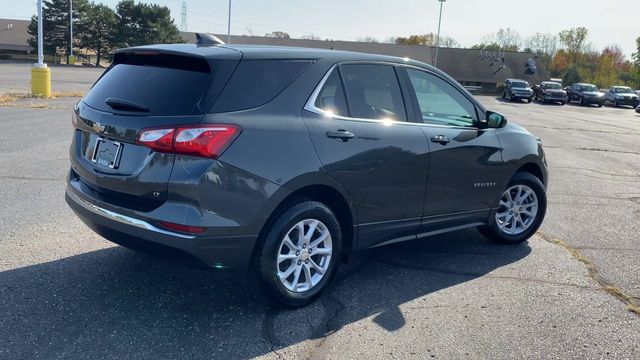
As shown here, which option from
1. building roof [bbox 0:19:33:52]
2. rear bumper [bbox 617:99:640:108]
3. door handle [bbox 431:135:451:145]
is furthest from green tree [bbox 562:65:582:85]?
door handle [bbox 431:135:451:145]

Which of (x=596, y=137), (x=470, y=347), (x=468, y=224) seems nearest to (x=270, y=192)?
(x=470, y=347)

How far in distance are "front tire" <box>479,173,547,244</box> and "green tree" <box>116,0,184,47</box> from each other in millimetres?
60735

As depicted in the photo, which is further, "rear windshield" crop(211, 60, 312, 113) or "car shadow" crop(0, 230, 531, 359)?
"rear windshield" crop(211, 60, 312, 113)

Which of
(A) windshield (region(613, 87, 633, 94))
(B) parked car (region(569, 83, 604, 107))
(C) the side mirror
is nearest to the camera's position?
(C) the side mirror

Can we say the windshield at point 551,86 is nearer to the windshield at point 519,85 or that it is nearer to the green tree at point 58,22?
the windshield at point 519,85

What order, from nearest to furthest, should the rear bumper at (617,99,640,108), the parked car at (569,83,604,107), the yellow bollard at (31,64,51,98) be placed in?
the yellow bollard at (31,64,51,98) < the parked car at (569,83,604,107) < the rear bumper at (617,99,640,108)

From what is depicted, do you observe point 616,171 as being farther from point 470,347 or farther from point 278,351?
point 278,351

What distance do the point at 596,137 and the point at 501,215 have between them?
15.7m

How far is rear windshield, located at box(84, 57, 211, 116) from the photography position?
363 cm

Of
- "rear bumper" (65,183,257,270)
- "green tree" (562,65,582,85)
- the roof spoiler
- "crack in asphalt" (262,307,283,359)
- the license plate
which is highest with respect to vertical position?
"green tree" (562,65,582,85)

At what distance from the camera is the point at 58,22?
66438 millimetres

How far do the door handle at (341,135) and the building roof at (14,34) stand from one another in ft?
274

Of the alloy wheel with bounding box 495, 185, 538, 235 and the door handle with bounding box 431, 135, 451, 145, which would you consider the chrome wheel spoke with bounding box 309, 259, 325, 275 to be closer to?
the door handle with bounding box 431, 135, 451, 145

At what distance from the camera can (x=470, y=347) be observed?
12.0ft
